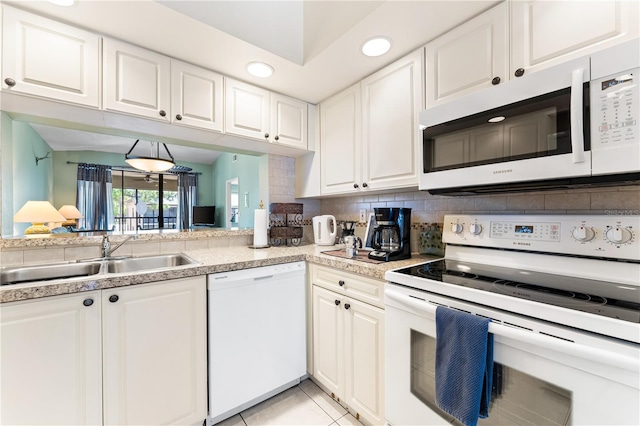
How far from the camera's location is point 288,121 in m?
2.10

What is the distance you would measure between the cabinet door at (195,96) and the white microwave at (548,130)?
1.35 m

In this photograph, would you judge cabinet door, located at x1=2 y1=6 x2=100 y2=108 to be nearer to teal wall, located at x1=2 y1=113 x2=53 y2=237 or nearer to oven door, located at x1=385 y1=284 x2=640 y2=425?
teal wall, located at x1=2 y1=113 x2=53 y2=237

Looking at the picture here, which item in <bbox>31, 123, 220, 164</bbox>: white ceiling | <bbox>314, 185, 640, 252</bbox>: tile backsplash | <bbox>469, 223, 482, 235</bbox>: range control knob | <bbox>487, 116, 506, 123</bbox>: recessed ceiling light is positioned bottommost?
<bbox>469, 223, 482, 235</bbox>: range control knob

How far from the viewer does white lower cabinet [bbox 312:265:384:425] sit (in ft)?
4.39

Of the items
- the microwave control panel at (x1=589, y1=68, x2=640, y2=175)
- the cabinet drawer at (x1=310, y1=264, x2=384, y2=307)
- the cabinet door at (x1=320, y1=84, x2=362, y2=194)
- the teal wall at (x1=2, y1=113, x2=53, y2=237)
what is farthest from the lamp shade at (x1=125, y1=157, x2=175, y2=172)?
the microwave control panel at (x1=589, y1=68, x2=640, y2=175)

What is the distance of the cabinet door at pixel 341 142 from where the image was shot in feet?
6.20

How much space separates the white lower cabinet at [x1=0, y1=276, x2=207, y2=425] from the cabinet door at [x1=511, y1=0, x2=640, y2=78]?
1903mm

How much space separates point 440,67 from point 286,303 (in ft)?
5.47

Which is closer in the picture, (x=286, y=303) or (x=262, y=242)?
(x=286, y=303)

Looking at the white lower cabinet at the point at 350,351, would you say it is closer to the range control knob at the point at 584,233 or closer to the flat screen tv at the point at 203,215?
the range control knob at the point at 584,233

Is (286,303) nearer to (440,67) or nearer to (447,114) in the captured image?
(447,114)

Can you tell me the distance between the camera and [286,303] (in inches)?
66.1

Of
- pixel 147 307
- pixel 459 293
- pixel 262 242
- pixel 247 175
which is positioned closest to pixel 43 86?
pixel 147 307

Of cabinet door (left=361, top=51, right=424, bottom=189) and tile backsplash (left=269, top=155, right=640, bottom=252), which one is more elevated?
cabinet door (left=361, top=51, right=424, bottom=189)
